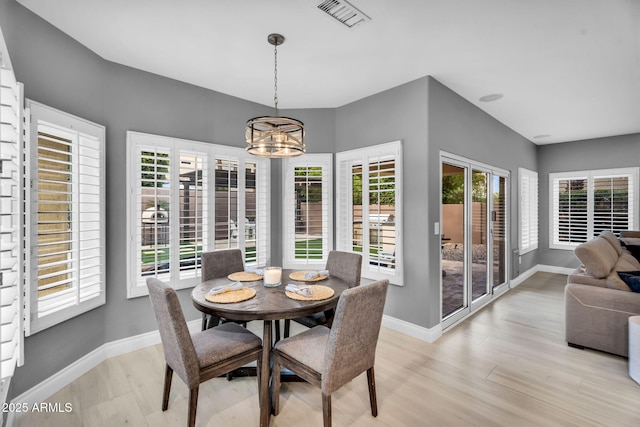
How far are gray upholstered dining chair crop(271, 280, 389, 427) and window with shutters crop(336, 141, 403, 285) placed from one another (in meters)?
1.54

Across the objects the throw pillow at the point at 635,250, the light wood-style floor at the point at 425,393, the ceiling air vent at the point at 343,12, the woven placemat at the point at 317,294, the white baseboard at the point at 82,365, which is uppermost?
the ceiling air vent at the point at 343,12

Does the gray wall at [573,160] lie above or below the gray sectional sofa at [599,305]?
above

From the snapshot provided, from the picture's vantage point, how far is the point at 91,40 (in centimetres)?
239

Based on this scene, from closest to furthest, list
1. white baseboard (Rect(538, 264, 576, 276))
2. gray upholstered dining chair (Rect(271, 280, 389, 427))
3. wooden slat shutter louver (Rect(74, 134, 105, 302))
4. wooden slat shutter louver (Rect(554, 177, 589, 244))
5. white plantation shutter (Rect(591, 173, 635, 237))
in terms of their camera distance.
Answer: gray upholstered dining chair (Rect(271, 280, 389, 427)) → wooden slat shutter louver (Rect(74, 134, 105, 302)) → white plantation shutter (Rect(591, 173, 635, 237)) → wooden slat shutter louver (Rect(554, 177, 589, 244)) → white baseboard (Rect(538, 264, 576, 276))

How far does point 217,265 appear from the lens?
9.43ft

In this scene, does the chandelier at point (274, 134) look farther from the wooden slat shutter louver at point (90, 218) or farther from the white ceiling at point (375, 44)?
the wooden slat shutter louver at point (90, 218)

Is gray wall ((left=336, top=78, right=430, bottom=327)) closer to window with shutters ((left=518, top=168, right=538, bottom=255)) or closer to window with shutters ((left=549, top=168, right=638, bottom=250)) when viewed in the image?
window with shutters ((left=518, top=168, right=538, bottom=255))

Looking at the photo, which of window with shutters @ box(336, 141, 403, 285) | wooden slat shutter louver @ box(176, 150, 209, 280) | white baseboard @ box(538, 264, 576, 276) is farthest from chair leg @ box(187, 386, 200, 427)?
→ white baseboard @ box(538, 264, 576, 276)

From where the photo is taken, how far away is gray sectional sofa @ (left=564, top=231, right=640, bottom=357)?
2627mm

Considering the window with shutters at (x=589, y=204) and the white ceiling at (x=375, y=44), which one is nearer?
the white ceiling at (x=375, y=44)

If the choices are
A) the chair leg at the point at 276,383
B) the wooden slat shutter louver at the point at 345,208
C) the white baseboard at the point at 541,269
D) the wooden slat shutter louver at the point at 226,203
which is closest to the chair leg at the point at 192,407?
the chair leg at the point at 276,383

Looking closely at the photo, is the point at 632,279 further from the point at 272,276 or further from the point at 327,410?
the point at 272,276

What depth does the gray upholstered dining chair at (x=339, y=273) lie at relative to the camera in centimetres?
255

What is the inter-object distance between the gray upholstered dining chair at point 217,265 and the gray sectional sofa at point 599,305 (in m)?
3.39
